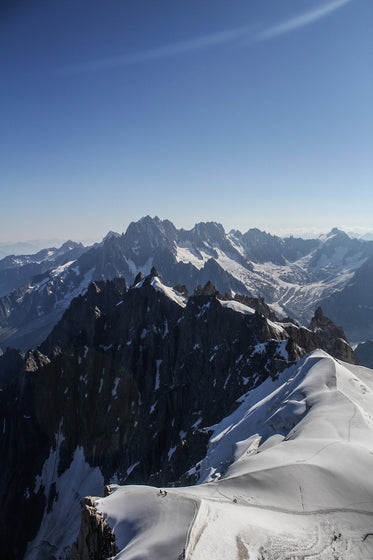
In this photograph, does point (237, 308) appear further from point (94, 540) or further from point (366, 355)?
point (366, 355)

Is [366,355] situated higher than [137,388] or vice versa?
[137,388]

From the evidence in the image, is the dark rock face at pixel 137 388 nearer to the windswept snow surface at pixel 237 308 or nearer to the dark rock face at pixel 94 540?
the windswept snow surface at pixel 237 308

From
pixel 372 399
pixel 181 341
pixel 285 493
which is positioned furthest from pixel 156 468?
pixel 285 493

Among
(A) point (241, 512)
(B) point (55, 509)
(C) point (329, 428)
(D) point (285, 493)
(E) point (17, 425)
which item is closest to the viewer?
(A) point (241, 512)

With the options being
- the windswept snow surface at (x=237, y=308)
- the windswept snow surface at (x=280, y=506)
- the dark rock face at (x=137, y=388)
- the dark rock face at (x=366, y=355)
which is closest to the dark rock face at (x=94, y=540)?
the windswept snow surface at (x=280, y=506)

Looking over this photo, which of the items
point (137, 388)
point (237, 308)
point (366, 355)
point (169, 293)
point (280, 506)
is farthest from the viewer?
point (366, 355)

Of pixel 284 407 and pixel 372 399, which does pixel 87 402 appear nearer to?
pixel 284 407

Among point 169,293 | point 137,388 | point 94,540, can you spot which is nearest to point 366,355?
point 169,293
